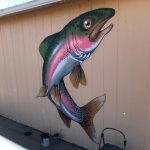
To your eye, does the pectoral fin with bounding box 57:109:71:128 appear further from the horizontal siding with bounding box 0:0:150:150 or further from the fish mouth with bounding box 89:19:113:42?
the fish mouth with bounding box 89:19:113:42

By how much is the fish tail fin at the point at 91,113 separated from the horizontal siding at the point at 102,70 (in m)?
0.07

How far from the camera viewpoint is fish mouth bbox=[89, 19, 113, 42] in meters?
3.52

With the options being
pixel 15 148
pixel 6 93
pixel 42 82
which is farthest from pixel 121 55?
pixel 6 93

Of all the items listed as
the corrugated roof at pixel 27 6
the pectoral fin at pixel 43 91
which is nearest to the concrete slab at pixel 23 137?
the pectoral fin at pixel 43 91

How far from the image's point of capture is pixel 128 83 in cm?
343

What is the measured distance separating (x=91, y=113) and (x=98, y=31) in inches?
50.1

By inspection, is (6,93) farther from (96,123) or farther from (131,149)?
(131,149)

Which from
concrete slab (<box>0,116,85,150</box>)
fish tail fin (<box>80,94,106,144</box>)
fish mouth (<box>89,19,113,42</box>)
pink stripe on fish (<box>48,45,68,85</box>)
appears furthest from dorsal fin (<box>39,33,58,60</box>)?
concrete slab (<box>0,116,85,150</box>)

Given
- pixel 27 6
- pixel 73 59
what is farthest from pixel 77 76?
pixel 27 6

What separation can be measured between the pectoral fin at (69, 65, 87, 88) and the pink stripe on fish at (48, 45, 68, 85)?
11.9 inches

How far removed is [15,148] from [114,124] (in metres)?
2.30

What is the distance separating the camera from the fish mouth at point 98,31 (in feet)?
11.5

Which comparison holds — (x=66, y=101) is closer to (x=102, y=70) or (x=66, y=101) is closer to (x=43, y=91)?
(x=43, y=91)

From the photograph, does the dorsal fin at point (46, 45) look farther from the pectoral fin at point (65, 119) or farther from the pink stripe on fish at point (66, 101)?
the pectoral fin at point (65, 119)
